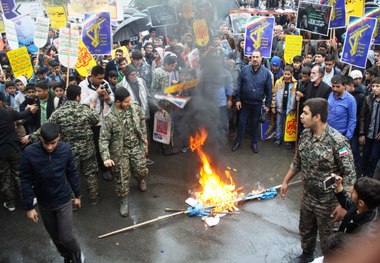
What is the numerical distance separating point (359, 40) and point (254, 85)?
2400mm

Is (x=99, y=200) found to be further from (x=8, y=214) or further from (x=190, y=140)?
(x=190, y=140)

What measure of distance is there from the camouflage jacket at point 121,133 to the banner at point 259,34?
13.9ft

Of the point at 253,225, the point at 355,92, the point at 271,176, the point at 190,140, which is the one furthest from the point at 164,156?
the point at 355,92

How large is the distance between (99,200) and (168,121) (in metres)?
2.31

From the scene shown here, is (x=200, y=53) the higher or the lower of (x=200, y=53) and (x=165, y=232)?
the higher

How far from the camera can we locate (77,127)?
5.54 meters

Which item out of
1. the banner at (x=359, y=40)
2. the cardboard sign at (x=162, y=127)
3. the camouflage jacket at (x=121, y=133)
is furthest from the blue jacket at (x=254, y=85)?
the camouflage jacket at (x=121, y=133)

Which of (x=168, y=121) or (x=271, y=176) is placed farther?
(x=168, y=121)

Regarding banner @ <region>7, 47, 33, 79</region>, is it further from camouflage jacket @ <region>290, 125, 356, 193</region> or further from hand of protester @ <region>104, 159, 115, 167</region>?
camouflage jacket @ <region>290, 125, 356, 193</region>

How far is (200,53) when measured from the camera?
8.28 metres

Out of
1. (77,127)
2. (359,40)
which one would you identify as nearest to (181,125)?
(77,127)

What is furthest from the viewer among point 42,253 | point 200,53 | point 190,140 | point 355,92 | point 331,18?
point 331,18

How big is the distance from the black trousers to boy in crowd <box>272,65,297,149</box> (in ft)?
17.4

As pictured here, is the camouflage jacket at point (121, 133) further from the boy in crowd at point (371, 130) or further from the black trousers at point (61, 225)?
the boy in crowd at point (371, 130)
